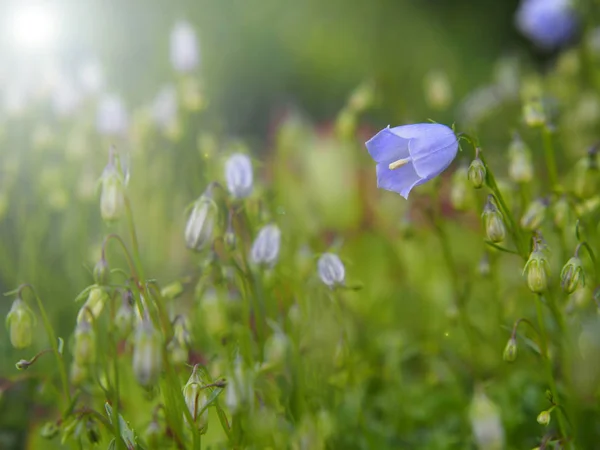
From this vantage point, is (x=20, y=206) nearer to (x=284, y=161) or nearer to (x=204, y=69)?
(x=284, y=161)

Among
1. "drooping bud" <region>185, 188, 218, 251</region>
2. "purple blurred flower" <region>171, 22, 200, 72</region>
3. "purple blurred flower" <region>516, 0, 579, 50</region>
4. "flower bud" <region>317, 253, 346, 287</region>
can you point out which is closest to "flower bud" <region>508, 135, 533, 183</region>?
"flower bud" <region>317, 253, 346, 287</region>

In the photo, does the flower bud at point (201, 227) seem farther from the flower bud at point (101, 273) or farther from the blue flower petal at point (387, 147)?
the blue flower petal at point (387, 147)

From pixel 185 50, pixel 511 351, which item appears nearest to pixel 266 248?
pixel 511 351

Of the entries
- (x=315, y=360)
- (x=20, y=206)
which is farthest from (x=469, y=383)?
(x=20, y=206)

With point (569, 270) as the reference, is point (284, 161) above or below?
below

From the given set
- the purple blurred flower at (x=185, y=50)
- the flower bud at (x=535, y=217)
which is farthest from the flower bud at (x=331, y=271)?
the purple blurred flower at (x=185, y=50)

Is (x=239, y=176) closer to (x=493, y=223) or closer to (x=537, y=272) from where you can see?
(x=493, y=223)

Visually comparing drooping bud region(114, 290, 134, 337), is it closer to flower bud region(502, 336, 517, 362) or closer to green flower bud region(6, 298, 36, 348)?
green flower bud region(6, 298, 36, 348)
